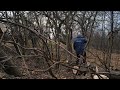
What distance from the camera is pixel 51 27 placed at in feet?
22.7

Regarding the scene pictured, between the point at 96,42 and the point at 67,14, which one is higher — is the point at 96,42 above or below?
below

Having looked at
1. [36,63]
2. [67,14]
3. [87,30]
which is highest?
[67,14]
